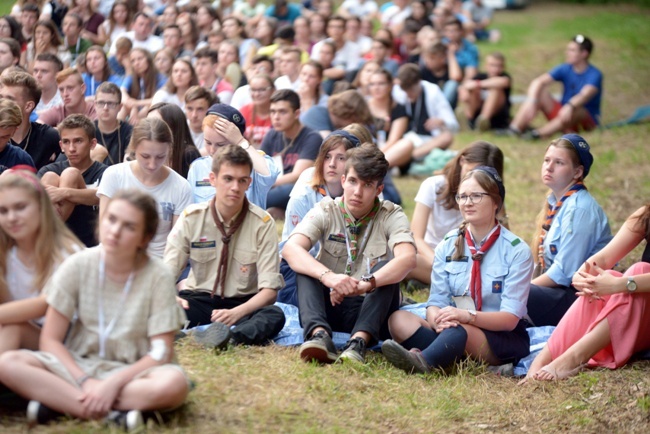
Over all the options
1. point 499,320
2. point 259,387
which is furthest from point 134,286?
point 499,320

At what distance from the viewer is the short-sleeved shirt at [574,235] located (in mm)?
5949

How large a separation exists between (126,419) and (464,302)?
2.35 metres

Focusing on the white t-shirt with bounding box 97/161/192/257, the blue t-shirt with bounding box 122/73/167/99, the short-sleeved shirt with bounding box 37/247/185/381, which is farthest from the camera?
the blue t-shirt with bounding box 122/73/167/99

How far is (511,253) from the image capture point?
525cm

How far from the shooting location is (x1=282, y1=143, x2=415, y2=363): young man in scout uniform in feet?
16.7

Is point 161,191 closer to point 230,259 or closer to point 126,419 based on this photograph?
point 230,259

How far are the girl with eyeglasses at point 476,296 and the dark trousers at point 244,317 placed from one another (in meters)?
0.71

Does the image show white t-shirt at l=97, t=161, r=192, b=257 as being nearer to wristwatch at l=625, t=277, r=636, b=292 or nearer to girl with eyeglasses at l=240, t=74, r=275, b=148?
wristwatch at l=625, t=277, r=636, b=292

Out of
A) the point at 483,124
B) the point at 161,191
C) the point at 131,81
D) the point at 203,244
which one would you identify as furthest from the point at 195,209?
the point at 483,124

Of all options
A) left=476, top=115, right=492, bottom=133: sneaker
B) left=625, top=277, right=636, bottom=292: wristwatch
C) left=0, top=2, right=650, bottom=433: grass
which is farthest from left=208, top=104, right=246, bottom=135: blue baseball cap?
left=476, top=115, right=492, bottom=133: sneaker

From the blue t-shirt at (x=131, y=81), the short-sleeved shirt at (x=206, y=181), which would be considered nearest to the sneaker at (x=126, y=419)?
the short-sleeved shirt at (x=206, y=181)

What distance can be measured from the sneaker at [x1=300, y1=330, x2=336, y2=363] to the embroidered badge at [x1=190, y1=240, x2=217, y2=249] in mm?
825

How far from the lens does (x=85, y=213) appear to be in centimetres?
620

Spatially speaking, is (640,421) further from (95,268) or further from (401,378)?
(95,268)
